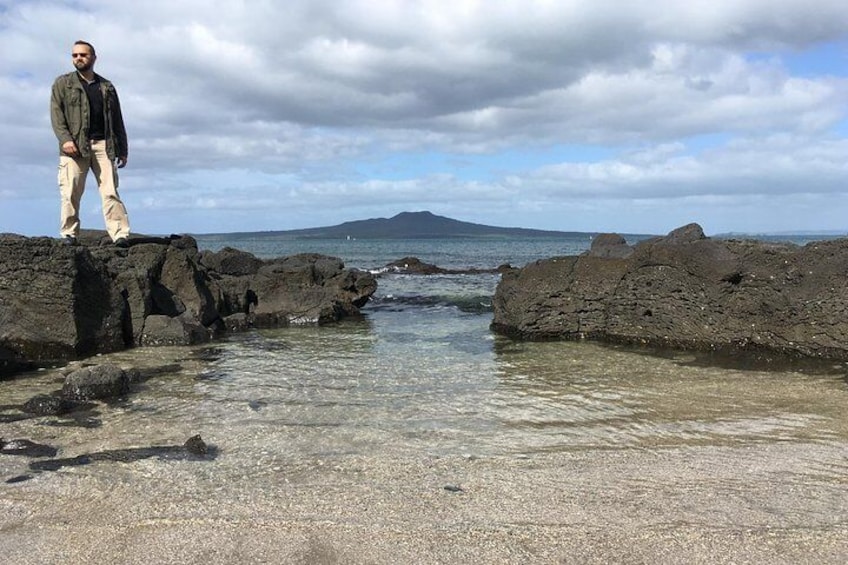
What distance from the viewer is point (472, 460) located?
5312 mm

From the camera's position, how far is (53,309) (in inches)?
393

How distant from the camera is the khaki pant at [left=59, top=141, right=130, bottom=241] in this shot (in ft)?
35.7

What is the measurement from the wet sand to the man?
24.3 ft

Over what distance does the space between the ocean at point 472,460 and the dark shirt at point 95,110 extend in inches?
158

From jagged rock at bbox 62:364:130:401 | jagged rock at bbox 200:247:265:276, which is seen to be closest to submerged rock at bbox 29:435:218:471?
jagged rock at bbox 62:364:130:401

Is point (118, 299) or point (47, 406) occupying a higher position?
point (118, 299)

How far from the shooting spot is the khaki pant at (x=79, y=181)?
10883mm

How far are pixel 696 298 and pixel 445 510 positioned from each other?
8210mm

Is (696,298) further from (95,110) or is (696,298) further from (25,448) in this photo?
(95,110)

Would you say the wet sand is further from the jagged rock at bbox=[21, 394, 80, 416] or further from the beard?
the beard

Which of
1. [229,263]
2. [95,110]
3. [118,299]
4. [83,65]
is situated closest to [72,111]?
[95,110]

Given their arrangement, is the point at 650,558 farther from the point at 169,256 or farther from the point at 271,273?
the point at 271,273

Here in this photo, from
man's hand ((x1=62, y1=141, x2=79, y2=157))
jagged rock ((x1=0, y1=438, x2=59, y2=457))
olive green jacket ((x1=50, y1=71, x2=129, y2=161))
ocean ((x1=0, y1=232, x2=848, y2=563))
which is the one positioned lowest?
ocean ((x1=0, y1=232, x2=848, y2=563))

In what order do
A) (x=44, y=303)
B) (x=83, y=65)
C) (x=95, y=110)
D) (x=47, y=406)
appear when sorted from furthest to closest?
1. (x=95, y=110)
2. (x=83, y=65)
3. (x=44, y=303)
4. (x=47, y=406)
